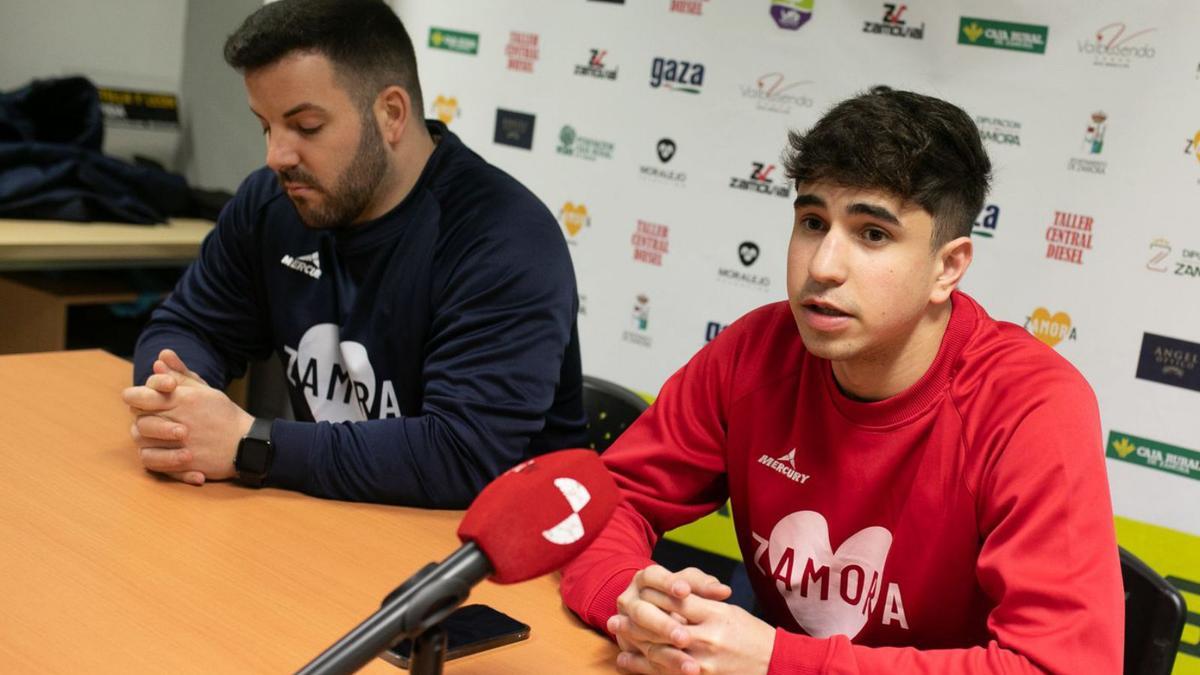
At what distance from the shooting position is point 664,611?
1252 millimetres

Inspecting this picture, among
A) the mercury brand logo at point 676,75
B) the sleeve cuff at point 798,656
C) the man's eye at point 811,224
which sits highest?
the mercury brand logo at point 676,75

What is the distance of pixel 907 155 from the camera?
139cm

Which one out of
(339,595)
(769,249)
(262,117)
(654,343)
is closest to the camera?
(339,595)

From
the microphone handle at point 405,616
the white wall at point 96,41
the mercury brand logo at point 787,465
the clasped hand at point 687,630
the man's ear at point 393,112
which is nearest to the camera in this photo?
the microphone handle at point 405,616

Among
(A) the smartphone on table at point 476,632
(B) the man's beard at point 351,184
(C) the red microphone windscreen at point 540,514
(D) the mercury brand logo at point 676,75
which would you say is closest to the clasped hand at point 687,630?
(A) the smartphone on table at point 476,632

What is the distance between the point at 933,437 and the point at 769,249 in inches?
58.9

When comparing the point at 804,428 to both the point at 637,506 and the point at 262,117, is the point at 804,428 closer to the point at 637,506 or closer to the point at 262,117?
the point at 637,506

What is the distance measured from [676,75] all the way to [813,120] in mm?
424

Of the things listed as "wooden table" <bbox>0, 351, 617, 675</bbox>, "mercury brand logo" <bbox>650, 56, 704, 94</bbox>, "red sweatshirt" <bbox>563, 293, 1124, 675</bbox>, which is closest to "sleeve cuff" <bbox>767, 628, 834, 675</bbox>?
"red sweatshirt" <bbox>563, 293, 1124, 675</bbox>

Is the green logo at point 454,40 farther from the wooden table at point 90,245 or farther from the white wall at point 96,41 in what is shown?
the white wall at point 96,41

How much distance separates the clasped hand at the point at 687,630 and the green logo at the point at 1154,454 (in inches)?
58.6

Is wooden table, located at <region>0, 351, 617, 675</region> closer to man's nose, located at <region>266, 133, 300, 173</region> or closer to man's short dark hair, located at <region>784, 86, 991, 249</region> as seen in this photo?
man's nose, located at <region>266, 133, 300, 173</region>

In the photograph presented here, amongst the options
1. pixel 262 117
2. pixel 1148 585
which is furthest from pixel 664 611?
pixel 262 117

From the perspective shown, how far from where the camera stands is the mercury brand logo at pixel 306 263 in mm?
2016
